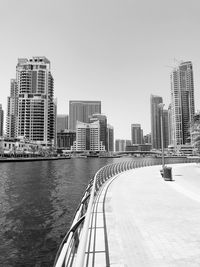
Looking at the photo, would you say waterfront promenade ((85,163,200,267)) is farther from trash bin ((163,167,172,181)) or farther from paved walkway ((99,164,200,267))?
trash bin ((163,167,172,181))

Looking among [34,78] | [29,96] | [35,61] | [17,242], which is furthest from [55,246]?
[35,61]

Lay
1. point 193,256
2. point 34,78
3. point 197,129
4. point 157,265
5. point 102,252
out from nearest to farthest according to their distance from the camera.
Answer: point 157,265 → point 193,256 → point 102,252 → point 197,129 → point 34,78

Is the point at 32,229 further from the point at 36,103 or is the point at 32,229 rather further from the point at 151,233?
the point at 36,103

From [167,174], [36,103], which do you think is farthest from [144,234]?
[36,103]

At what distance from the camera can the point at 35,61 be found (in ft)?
641

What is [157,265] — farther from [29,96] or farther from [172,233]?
[29,96]

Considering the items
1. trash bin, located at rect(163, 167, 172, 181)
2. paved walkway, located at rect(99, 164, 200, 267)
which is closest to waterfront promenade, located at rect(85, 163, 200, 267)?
paved walkway, located at rect(99, 164, 200, 267)

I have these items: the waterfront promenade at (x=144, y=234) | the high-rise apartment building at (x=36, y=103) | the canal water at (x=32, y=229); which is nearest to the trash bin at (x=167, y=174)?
the waterfront promenade at (x=144, y=234)

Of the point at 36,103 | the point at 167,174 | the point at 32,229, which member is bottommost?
the point at 32,229

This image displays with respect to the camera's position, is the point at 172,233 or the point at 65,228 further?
the point at 65,228

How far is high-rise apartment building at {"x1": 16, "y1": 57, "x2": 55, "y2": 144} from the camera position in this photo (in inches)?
6486

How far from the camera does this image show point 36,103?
168 m

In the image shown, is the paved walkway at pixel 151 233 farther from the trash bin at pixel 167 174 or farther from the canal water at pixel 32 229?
the trash bin at pixel 167 174

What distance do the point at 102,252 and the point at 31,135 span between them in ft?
559
